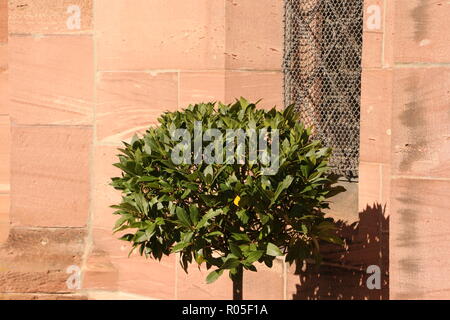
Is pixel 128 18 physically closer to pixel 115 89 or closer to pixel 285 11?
pixel 115 89

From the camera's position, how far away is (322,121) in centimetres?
723

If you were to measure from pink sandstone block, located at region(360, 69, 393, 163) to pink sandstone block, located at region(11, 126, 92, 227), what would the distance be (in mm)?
2890

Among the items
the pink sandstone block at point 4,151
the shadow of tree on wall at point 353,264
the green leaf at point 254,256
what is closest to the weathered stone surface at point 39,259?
the pink sandstone block at point 4,151

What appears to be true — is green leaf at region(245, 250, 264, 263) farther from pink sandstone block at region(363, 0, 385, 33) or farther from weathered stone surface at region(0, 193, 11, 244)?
weathered stone surface at region(0, 193, 11, 244)

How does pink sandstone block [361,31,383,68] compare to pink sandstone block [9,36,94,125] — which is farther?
pink sandstone block [9,36,94,125]

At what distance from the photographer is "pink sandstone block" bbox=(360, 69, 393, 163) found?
6.80 metres

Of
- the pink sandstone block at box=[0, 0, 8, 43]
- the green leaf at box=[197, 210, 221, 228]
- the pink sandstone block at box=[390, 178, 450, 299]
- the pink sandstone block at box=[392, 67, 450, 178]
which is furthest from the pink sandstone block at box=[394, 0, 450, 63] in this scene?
the pink sandstone block at box=[0, 0, 8, 43]

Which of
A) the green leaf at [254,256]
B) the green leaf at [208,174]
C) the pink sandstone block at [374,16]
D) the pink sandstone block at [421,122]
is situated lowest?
the green leaf at [254,256]

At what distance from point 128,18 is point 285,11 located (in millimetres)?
1567

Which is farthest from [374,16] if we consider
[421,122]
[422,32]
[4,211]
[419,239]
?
[4,211]

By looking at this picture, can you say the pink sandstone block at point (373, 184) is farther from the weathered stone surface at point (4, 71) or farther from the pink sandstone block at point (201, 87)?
the weathered stone surface at point (4, 71)

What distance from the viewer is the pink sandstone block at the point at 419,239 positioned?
5.19m

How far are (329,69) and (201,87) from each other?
128 cm

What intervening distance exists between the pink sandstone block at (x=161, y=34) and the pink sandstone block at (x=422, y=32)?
215cm
